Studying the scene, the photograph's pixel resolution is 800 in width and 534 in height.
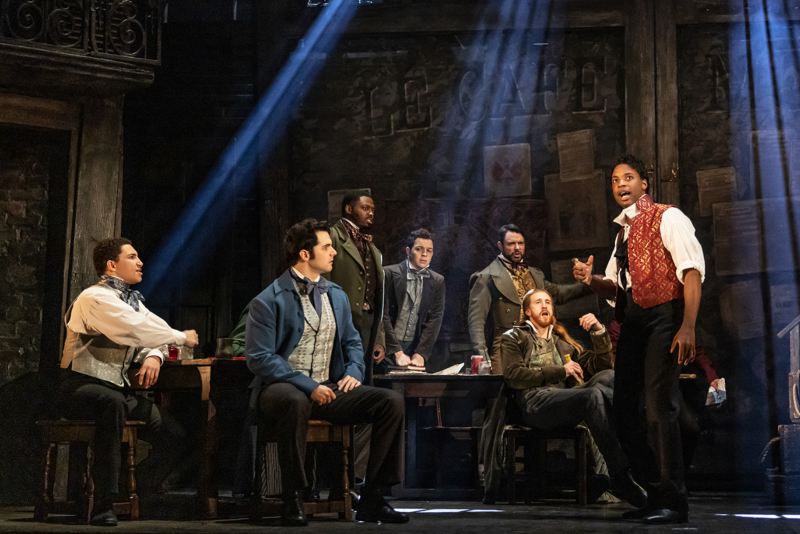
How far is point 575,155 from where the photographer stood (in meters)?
7.72

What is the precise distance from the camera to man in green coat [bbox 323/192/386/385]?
6.28 m

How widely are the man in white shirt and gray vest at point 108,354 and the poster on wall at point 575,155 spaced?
3702mm

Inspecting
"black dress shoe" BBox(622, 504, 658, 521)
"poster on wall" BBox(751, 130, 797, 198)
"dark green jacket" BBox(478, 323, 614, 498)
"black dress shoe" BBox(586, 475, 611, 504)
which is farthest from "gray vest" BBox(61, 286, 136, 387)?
"poster on wall" BBox(751, 130, 797, 198)

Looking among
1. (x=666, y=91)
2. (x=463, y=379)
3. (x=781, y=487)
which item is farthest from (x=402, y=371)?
(x=666, y=91)

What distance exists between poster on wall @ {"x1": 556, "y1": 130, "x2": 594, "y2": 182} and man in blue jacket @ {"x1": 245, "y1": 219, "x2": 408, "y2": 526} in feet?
10.6

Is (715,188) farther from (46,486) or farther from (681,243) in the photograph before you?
(46,486)

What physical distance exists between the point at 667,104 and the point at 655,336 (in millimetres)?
3527

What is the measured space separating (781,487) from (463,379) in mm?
2062

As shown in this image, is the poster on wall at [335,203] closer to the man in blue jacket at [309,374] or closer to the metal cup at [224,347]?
the metal cup at [224,347]

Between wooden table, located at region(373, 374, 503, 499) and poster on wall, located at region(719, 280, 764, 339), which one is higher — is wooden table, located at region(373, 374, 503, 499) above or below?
below

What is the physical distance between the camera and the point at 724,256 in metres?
7.51

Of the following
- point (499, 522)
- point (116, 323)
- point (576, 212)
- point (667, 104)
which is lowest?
point (499, 522)

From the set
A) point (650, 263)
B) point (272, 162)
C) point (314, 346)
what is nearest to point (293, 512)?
point (314, 346)

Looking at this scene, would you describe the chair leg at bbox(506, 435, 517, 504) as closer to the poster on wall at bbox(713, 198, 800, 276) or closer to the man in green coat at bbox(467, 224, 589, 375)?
the man in green coat at bbox(467, 224, 589, 375)
